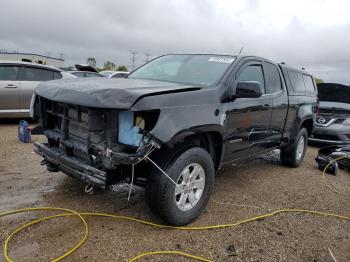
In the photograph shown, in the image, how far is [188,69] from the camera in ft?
15.2

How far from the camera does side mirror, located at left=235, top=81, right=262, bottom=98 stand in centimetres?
406

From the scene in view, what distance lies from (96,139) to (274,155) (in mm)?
5304

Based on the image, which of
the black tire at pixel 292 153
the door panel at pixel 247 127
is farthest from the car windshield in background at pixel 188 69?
the black tire at pixel 292 153

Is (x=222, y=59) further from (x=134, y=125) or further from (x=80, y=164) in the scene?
(x=80, y=164)

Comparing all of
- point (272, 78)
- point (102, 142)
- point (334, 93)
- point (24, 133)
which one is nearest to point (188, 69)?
point (272, 78)

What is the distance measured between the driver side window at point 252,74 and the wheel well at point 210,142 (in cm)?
78

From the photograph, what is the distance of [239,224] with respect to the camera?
3920mm

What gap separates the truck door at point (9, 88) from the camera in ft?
28.0

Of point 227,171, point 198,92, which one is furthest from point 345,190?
point 198,92

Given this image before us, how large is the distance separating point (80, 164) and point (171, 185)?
90 cm

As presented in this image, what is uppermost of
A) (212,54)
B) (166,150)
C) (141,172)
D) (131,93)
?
(212,54)

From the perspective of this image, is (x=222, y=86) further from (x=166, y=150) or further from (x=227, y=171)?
(x=227, y=171)

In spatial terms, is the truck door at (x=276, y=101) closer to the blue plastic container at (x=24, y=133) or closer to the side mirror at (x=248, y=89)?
the side mirror at (x=248, y=89)

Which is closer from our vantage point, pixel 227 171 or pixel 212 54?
pixel 212 54
